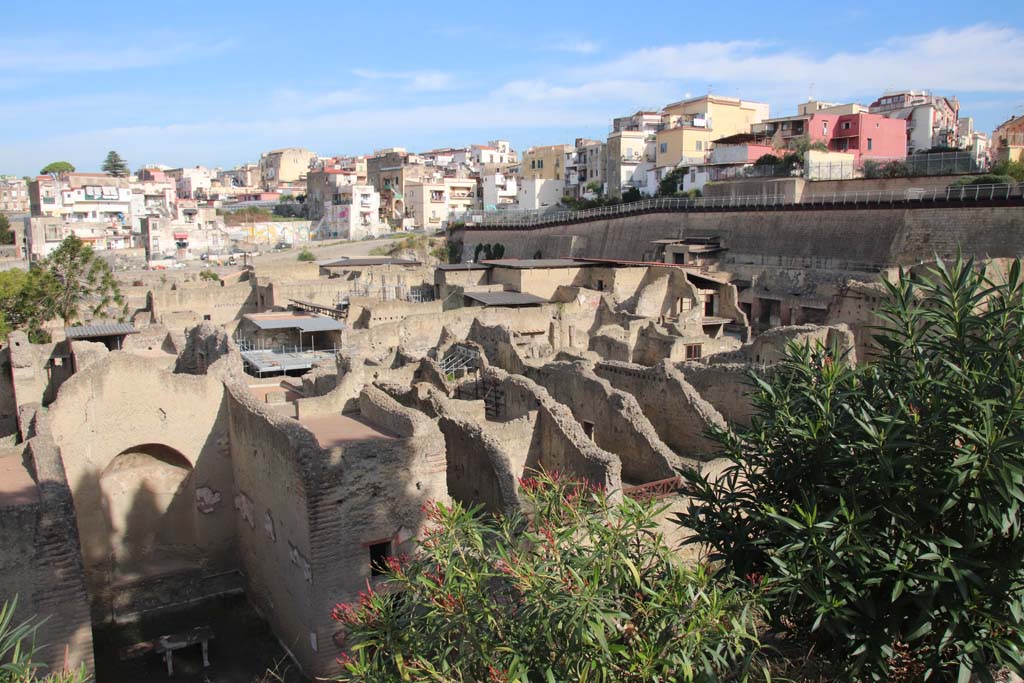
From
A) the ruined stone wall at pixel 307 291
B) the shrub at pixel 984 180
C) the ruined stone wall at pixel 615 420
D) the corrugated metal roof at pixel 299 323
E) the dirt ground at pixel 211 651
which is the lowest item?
the dirt ground at pixel 211 651

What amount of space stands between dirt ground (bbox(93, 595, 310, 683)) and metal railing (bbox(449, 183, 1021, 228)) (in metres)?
30.3

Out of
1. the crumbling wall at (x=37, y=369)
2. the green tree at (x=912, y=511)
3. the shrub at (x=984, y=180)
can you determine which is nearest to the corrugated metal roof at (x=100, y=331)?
the crumbling wall at (x=37, y=369)

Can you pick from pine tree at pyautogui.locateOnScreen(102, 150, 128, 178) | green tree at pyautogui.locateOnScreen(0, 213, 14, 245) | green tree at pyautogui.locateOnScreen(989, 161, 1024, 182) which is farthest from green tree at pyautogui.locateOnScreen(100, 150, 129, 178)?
green tree at pyautogui.locateOnScreen(989, 161, 1024, 182)

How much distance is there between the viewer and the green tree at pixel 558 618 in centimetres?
582

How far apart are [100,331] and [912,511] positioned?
67.9 ft

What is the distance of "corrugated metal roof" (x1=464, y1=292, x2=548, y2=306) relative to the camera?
2909cm

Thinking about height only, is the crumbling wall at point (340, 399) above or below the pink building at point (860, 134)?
below

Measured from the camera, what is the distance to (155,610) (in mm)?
12867

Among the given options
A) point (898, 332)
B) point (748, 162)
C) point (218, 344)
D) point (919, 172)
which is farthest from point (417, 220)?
point (898, 332)

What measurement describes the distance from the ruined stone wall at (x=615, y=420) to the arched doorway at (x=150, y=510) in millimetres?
6605

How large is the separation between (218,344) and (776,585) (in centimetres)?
1407

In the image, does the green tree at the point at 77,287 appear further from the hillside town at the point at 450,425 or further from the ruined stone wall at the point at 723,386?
the ruined stone wall at the point at 723,386

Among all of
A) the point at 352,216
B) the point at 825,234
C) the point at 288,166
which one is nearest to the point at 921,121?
the point at 825,234

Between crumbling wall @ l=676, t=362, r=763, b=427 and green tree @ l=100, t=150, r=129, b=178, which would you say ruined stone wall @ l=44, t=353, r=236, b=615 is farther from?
green tree @ l=100, t=150, r=129, b=178
